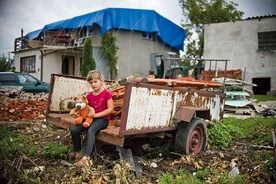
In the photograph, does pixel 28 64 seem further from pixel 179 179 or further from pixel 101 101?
pixel 179 179

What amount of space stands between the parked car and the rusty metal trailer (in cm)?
961

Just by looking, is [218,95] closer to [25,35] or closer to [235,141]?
[235,141]

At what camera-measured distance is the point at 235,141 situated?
19.3ft

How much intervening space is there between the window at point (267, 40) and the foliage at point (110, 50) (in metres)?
10.7

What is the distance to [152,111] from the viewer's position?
3.66 metres

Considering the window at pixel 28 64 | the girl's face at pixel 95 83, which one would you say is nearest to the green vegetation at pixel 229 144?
the girl's face at pixel 95 83

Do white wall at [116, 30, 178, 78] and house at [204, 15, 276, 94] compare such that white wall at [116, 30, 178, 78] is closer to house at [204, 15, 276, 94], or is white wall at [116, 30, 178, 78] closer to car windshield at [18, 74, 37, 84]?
house at [204, 15, 276, 94]

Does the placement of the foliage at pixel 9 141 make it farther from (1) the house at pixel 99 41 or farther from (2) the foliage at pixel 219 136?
(1) the house at pixel 99 41

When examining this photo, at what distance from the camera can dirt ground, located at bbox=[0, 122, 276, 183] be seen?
322cm

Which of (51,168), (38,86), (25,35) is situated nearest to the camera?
(51,168)

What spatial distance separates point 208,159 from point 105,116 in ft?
Answer: 6.27

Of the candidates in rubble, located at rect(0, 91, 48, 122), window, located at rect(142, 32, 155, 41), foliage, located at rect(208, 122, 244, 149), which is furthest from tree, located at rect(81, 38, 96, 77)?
foliage, located at rect(208, 122, 244, 149)

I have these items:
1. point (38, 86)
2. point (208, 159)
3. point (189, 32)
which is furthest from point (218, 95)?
point (189, 32)

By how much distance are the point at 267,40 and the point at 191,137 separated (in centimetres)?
1642
